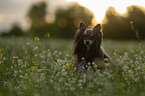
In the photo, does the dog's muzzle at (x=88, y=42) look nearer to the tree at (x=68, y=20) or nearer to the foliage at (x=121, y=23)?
the foliage at (x=121, y=23)

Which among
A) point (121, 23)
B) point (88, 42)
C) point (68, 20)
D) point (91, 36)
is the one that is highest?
point (91, 36)

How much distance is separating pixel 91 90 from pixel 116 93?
24.9 inches

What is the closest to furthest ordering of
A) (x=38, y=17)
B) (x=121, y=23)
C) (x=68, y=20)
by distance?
1. (x=121, y=23)
2. (x=68, y=20)
3. (x=38, y=17)

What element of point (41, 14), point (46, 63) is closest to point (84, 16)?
point (41, 14)

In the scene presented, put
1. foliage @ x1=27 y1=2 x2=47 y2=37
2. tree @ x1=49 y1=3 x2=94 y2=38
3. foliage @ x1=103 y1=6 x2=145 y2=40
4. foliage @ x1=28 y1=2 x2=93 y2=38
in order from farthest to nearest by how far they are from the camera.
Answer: foliage @ x1=27 y1=2 x2=47 y2=37 < tree @ x1=49 y1=3 x2=94 y2=38 < foliage @ x1=28 y1=2 x2=93 y2=38 < foliage @ x1=103 y1=6 x2=145 y2=40

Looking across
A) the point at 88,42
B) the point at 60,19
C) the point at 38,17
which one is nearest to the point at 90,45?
the point at 88,42

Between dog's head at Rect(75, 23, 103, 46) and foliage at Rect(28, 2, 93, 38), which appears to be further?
foliage at Rect(28, 2, 93, 38)

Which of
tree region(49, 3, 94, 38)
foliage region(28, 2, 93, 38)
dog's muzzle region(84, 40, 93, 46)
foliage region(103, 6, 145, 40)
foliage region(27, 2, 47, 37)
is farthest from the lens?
foliage region(27, 2, 47, 37)

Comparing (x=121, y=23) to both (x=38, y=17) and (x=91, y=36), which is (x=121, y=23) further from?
(x=91, y=36)

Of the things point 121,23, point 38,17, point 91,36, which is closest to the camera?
point 91,36

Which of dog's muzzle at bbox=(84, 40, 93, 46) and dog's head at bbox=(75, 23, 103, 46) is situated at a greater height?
dog's head at bbox=(75, 23, 103, 46)

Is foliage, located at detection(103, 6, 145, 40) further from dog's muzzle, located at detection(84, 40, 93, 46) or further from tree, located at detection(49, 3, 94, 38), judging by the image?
dog's muzzle, located at detection(84, 40, 93, 46)

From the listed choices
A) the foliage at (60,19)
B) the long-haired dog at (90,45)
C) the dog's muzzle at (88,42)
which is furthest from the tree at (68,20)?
the dog's muzzle at (88,42)

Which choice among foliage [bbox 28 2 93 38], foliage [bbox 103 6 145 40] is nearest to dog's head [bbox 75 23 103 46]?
foliage [bbox 103 6 145 40]
